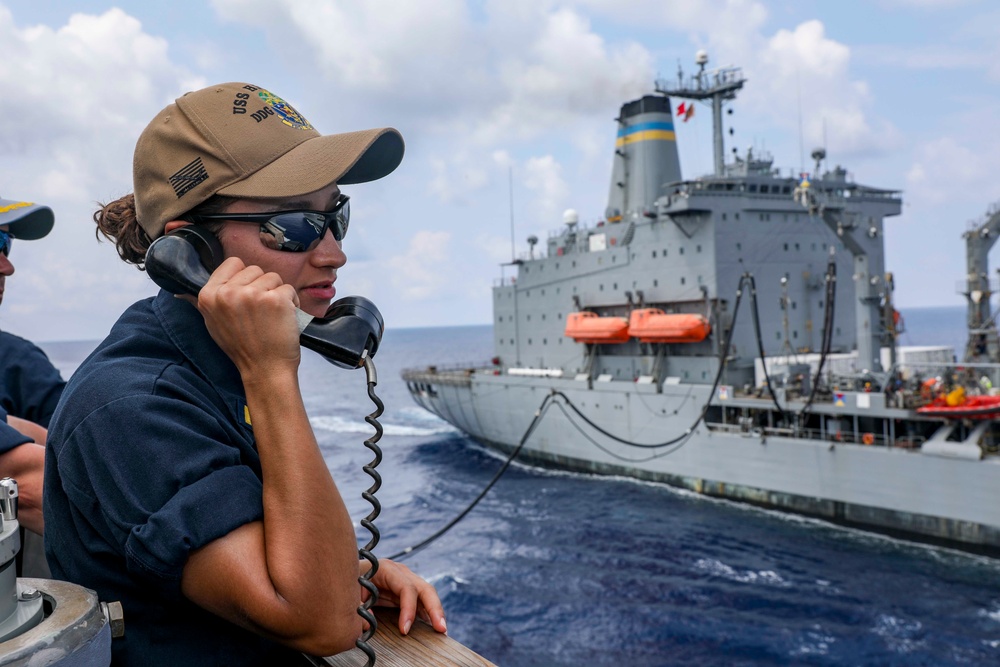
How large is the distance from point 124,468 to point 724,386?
1838 centimetres

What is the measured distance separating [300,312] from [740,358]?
19.9 meters

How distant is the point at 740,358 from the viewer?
19781mm

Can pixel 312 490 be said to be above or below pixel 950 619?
above

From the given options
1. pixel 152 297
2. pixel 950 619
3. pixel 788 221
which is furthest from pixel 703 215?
pixel 152 297

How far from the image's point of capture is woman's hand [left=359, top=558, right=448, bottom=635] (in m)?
1.52

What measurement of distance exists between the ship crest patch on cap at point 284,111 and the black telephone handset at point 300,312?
0.86 ft

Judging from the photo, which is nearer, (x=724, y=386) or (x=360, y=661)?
(x=360, y=661)

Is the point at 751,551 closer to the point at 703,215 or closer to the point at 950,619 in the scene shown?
the point at 950,619

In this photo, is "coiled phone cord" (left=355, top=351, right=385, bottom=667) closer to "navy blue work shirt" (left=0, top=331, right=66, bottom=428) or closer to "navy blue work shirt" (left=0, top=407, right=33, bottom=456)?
"navy blue work shirt" (left=0, top=407, right=33, bottom=456)

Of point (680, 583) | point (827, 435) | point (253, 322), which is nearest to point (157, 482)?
point (253, 322)

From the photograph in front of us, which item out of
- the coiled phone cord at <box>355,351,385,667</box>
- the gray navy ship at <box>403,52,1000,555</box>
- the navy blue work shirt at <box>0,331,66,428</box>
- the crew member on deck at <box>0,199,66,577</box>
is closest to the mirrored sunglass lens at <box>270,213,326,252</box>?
the coiled phone cord at <box>355,351,385,667</box>

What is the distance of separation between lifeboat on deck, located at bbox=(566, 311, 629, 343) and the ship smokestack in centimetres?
350

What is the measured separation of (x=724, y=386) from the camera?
60.1 ft

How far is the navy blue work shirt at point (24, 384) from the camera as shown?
8.40 ft
